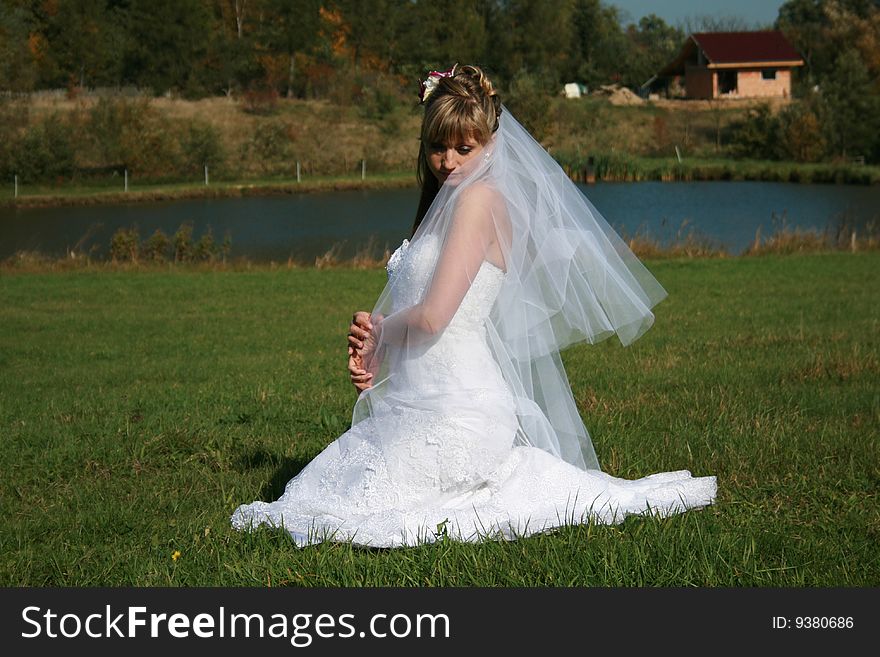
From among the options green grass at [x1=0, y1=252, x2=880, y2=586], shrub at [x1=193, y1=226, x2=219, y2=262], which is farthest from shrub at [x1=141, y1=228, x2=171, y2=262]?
green grass at [x1=0, y1=252, x2=880, y2=586]

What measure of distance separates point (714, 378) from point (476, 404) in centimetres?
460

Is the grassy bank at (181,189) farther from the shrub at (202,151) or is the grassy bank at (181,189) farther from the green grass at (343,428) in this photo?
the green grass at (343,428)

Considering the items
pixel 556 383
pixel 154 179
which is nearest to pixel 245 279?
pixel 556 383

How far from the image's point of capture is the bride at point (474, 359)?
16.5ft

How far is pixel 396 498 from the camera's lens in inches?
201

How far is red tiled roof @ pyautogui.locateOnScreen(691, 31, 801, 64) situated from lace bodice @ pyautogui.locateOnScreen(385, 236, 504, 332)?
8423cm

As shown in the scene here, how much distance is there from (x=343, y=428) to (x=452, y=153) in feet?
9.43

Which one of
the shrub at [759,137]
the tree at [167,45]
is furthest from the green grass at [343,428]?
the tree at [167,45]

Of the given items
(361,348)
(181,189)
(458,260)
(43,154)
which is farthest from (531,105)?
(458,260)

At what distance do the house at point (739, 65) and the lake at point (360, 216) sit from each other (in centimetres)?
3687

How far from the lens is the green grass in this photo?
453cm

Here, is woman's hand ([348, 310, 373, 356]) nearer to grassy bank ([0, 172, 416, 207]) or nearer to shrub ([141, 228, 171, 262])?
shrub ([141, 228, 171, 262])

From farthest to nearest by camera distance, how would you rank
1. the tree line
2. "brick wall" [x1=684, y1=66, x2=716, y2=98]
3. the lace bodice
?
"brick wall" [x1=684, y1=66, x2=716, y2=98] → the tree line → the lace bodice

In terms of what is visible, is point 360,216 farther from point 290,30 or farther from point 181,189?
point 290,30
